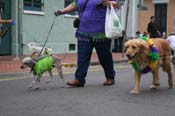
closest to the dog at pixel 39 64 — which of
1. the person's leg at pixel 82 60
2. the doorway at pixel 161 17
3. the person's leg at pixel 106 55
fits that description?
the person's leg at pixel 82 60

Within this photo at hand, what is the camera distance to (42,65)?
A: 9.29 meters

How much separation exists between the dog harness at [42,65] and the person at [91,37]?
0.51m

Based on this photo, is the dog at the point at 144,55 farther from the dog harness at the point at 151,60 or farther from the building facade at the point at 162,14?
the building facade at the point at 162,14

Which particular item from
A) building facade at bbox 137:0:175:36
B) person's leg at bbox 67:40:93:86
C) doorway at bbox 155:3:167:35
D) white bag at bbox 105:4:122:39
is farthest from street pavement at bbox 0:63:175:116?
doorway at bbox 155:3:167:35

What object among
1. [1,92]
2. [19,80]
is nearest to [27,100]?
[1,92]

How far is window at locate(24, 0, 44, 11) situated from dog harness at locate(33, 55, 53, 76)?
1123cm

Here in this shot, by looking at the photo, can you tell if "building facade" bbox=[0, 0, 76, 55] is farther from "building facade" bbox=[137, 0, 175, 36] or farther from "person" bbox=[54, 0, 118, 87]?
"building facade" bbox=[137, 0, 175, 36]

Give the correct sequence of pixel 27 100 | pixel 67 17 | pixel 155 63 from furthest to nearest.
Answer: pixel 67 17, pixel 155 63, pixel 27 100

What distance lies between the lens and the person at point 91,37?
938 centimetres

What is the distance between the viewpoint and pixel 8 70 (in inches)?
560

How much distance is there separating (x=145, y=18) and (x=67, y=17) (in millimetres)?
15154

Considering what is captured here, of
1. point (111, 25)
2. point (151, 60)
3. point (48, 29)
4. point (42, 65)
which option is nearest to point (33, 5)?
point (48, 29)

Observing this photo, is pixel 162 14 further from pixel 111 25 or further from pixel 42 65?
pixel 42 65

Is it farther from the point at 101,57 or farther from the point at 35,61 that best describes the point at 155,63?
the point at 35,61
